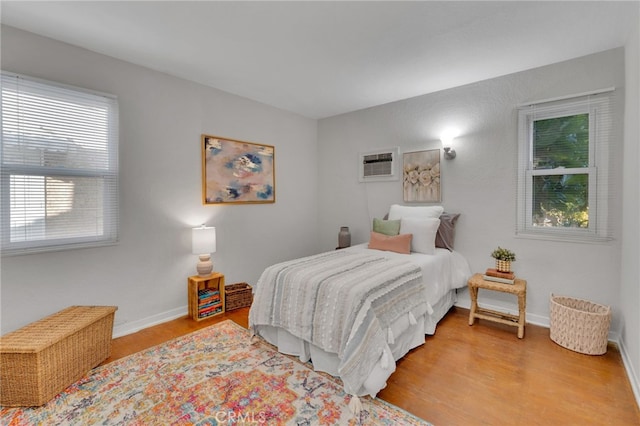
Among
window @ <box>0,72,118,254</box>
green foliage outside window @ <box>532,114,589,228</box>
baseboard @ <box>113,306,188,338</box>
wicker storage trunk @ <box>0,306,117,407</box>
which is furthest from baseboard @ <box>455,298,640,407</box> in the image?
window @ <box>0,72,118,254</box>

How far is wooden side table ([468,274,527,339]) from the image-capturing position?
8.49ft

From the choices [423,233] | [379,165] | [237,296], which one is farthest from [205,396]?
[379,165]

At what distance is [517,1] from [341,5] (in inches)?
46.1

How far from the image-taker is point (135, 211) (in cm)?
280

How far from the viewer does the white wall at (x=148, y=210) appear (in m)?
2.27

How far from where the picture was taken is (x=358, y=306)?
1874 mm

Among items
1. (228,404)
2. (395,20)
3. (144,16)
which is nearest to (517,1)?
(395,20)

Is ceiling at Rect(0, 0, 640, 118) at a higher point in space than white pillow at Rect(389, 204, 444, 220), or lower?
higher

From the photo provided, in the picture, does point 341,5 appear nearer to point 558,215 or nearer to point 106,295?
point 558,215

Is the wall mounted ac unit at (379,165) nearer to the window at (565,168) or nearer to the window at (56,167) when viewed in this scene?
the window at (565,168)

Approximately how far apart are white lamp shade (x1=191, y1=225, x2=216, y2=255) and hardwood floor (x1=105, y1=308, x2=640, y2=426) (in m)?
0.83

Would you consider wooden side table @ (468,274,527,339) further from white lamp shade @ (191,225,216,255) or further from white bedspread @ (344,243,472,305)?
white lamp shade @ (191,225,216,255)

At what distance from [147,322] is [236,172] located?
6.27ft

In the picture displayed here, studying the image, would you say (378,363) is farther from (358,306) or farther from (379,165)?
(379,165)
